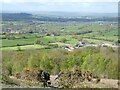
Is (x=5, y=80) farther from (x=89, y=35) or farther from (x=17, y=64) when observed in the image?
(x=89, y=35)

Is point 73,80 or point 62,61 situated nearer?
point 73,80

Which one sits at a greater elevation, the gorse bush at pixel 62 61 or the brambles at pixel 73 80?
the brambles at pixel 73 80

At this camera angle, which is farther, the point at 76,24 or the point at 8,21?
the point at 76,24

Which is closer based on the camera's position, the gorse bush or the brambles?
the brambles

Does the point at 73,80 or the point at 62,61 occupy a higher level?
the point at 73,80

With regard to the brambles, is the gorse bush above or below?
below

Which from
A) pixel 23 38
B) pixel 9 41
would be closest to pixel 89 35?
pixel 23 38

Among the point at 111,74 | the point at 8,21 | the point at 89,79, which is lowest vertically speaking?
the point at 111,74

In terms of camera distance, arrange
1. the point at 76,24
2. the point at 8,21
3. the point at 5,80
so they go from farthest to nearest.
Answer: the point at 76,24 < the point at 8,21 < the point at 5,80
